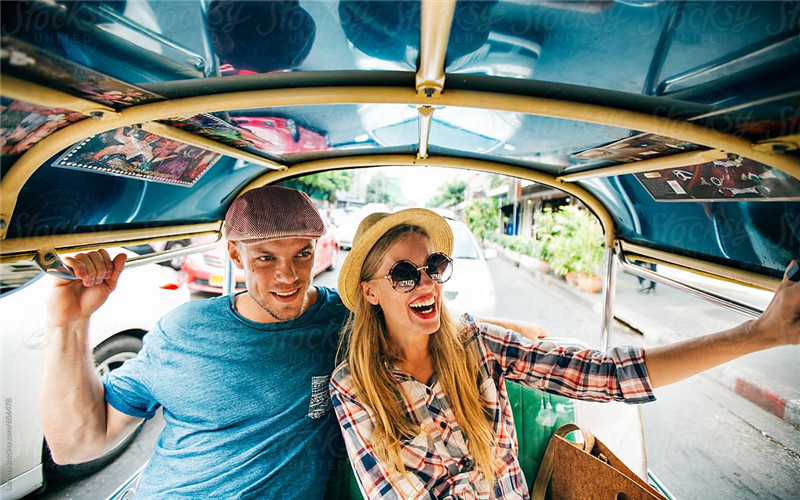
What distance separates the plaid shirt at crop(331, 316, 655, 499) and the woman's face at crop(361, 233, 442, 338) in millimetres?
237

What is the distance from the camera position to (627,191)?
1.95 metres

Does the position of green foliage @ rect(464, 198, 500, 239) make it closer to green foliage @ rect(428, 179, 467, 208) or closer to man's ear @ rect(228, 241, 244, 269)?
green foliage @ rect(428, 179, 467, 208)

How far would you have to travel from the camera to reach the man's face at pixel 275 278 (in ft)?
6.18

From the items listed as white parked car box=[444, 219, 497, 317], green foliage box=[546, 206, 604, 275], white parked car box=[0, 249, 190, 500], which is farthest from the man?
green foliage box=[546, 206, 604, 275]

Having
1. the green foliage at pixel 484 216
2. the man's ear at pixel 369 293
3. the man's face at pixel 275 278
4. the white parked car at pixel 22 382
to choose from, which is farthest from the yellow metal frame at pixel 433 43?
the green foliage at pixel 484 216

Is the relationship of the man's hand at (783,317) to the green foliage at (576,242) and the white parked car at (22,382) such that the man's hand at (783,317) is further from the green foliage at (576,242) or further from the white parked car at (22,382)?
the green foliage at (576,242)

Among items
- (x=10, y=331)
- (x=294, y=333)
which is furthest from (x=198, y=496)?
(x=10, y=331)

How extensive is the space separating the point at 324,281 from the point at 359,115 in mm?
7867

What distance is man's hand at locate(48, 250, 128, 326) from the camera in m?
1.49

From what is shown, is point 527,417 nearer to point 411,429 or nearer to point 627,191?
point 411,429

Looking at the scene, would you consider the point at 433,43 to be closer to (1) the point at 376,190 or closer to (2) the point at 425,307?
(2) the point at 425,307

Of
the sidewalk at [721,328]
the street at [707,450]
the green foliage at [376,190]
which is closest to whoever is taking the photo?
the street at [707,450]

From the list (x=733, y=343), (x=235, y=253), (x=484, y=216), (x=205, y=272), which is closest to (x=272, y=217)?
(x=235, y=253)

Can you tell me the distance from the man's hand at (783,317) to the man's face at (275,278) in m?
1.88
